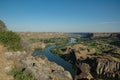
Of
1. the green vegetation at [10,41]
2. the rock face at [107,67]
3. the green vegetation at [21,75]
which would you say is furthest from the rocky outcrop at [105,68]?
the green vegetation at [21,75]

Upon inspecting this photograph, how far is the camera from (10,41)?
155 ft

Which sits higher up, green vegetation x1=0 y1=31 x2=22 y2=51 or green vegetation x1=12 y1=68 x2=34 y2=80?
green vegetation x1=0 y1=31 x2=22 y2=51

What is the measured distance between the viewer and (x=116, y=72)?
79125 mm

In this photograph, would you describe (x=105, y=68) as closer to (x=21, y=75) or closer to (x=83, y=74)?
(x=83, y=74)

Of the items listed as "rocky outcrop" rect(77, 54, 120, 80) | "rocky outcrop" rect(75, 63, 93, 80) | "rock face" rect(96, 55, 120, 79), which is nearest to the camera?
"rocky outcrop" rect(75, 63, 93, 80)

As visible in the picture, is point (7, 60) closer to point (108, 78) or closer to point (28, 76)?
point (28, 76)

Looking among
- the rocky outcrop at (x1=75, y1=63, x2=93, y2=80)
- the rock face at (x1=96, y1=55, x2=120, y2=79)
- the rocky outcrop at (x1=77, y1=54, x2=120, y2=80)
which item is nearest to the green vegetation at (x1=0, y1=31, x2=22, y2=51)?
the rocky outcrop at (x1=75, y1=63, x2=93, y2=80)

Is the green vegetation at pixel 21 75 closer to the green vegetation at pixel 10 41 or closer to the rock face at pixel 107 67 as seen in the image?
the green vegetation at pixel 10 41

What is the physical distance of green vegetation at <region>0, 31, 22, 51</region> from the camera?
45969 mm

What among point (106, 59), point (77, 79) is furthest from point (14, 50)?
point (106, 59)

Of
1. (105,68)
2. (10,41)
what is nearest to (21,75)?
(10,41)

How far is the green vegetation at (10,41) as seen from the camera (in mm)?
45969

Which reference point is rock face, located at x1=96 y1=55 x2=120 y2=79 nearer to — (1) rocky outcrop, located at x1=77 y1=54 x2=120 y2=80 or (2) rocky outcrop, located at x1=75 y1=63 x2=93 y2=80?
(1) rocky outcrop, located at x1=77 y1=54 x2=120 y2=80

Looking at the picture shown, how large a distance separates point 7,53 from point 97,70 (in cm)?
5320
